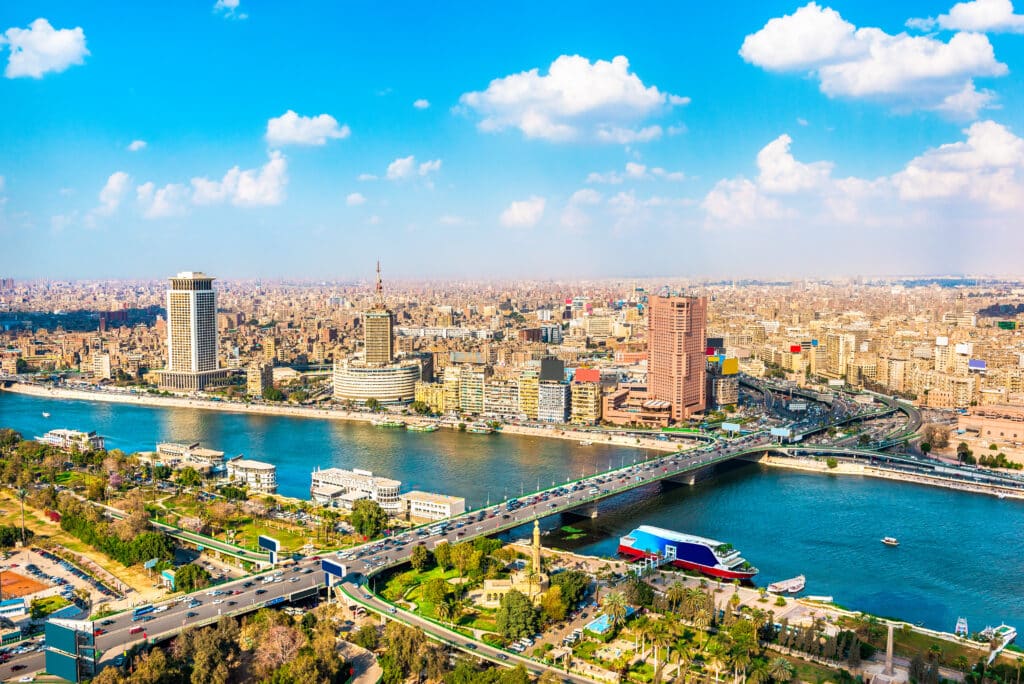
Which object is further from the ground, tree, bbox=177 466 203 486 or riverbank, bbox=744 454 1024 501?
tree, bbox=177 466 203 486

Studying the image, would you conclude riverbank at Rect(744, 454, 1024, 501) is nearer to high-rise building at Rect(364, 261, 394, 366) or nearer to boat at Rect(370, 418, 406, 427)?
boat at Rect(370, 418, 406, 427)

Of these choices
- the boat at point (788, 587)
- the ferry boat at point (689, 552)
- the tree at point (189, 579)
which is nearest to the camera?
the tree at point (189, 579)

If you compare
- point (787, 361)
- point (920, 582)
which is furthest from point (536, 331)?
point (920, 582)

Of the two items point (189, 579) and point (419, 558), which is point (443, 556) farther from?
point (189, 579)

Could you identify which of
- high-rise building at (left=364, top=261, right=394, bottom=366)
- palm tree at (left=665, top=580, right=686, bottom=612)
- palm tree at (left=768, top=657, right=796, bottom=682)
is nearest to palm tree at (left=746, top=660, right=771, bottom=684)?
palm tree at (left=768, top=657, right=796, bottom=682)

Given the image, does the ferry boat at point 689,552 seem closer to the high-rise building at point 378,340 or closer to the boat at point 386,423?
the boat at point 386,423

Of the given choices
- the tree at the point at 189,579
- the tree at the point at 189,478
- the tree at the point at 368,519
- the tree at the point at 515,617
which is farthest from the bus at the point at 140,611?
the tree at the point at 189,478

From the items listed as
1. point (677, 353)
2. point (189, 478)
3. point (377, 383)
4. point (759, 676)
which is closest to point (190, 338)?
point (377, 383)
